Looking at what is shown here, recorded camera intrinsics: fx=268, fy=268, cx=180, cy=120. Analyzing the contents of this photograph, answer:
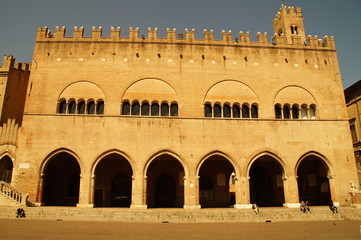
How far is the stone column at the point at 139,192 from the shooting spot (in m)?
17.0

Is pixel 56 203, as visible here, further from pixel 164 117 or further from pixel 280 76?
pixel 280 76

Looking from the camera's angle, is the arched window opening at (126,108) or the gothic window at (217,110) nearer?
the arched window opening at (126,108)

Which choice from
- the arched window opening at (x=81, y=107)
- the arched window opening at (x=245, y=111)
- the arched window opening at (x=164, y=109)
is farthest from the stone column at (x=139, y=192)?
the arched window opening at (x=245, y=111)

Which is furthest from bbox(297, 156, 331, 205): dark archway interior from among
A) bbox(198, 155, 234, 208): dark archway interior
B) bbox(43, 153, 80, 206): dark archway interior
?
bbox(43, 153, 80, 206): dark archway interior

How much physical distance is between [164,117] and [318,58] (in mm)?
13269

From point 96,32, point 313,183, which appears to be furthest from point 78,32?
point 313,183

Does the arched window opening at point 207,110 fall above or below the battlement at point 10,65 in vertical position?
below

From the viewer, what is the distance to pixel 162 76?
19.5 m

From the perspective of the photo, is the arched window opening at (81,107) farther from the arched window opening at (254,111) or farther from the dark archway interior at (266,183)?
the dark archway interior at (266,183)

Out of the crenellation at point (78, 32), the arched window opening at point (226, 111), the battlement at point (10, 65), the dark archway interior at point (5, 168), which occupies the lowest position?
the dark archway interior at point (5, 168)

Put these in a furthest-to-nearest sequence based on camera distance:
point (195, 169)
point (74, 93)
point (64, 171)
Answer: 1. point (64, 171)
2. point (74, 93)
3. point (195, 169)

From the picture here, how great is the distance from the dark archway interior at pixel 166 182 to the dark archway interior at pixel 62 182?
224 inches

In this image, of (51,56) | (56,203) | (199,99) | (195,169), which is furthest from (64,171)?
(199,99)

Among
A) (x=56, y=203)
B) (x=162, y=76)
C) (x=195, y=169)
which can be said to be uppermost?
(x=162, y=76)
